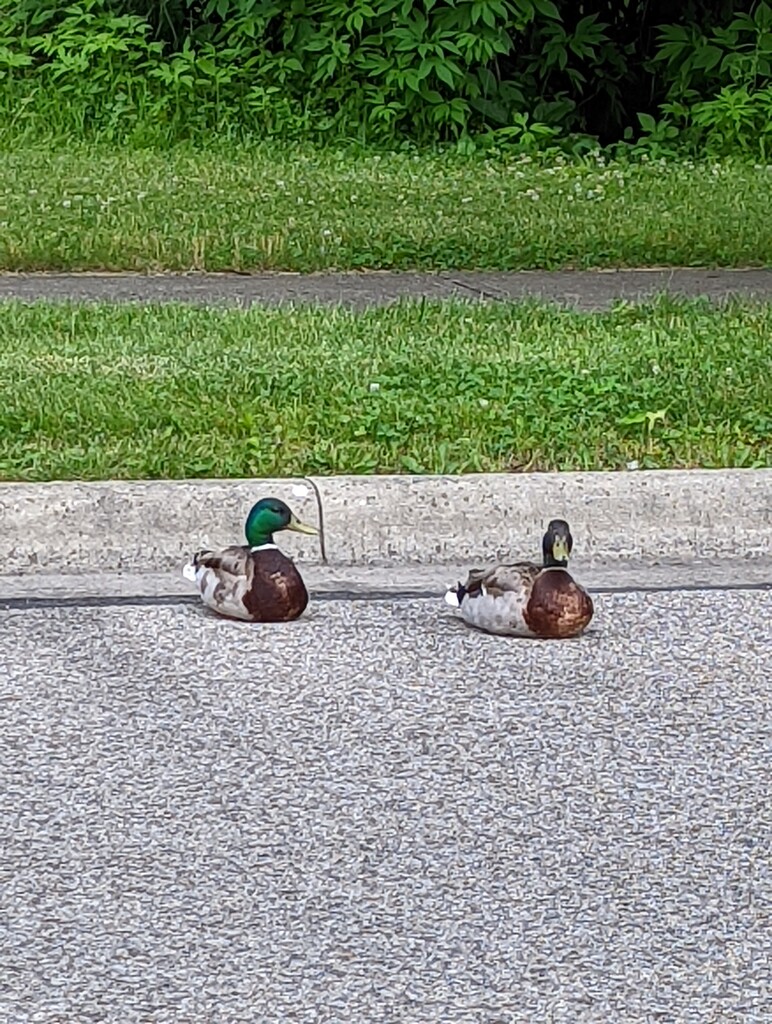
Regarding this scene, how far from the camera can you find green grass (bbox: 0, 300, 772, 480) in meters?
5.96

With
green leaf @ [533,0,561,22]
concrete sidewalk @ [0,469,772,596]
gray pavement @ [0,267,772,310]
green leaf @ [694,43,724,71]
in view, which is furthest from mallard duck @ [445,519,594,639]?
green leaf @ [694,43,724,71]

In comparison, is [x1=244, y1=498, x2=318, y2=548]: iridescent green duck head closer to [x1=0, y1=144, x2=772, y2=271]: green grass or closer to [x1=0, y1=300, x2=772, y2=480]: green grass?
[x1=0, y1=300, x2=772, y2=480]: green grass

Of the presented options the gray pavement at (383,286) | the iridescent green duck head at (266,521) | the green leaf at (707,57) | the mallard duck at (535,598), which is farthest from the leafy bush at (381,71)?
the mallard duck at (535,598)

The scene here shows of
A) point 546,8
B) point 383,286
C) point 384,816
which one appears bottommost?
point 384,816

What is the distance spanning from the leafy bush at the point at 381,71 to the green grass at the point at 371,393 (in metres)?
5.14

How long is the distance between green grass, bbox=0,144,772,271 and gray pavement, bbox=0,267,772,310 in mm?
122

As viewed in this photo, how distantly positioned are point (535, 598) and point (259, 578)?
2.24ft

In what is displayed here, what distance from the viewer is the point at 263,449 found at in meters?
5.98

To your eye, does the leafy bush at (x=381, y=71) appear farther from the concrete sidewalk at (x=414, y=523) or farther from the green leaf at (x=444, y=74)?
the concrete sidewalk at (x=414, y=523)

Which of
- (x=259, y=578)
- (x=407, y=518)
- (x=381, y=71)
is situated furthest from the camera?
(x=381, y=71)

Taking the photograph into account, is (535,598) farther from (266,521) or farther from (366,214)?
(366,214)

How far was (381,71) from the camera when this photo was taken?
1258 cm

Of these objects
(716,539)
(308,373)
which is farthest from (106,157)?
(716,539)

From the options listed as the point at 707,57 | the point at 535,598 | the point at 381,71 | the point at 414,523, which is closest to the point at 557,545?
the point at 535,598
